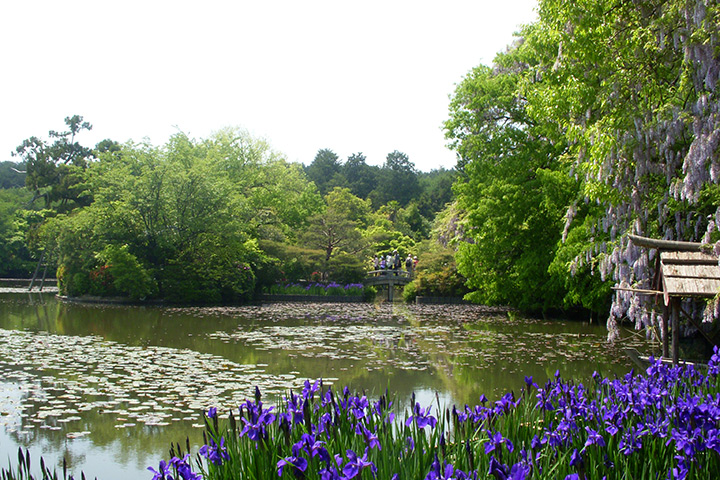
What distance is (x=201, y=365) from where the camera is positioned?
9633mm

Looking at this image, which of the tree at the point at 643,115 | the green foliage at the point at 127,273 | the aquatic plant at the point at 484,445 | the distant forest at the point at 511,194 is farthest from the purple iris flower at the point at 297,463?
the green foliage at the point at 127,273

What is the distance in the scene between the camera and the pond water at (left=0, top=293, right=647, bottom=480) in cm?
588

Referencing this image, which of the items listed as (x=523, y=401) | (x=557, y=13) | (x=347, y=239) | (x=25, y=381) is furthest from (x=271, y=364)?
(x=347, y=239)

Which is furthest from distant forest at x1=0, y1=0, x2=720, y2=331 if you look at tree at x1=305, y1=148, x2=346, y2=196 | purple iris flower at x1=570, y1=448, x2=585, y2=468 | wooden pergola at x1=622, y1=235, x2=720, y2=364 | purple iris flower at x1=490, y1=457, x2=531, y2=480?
tree at x1=305, y1=148, x2=346, y2=196

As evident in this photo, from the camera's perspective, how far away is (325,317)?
1909cm

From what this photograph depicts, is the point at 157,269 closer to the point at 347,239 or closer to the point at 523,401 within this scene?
the point at 347,239

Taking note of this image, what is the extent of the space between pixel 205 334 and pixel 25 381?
5909mm

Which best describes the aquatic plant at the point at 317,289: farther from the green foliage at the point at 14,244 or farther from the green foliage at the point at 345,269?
the green foliage at the point at 14,244

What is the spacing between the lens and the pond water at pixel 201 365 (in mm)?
5875

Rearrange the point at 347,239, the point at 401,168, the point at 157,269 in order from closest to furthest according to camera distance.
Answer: the point at 157,269
the point at 347,239
the point at 401,168

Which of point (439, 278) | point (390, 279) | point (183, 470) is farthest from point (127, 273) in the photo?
point (183, 470)

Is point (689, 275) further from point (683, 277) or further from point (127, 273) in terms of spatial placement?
point (127, 273)

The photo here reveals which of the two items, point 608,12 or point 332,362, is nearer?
point 608,12

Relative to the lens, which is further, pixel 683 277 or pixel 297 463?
pixel 683 277
